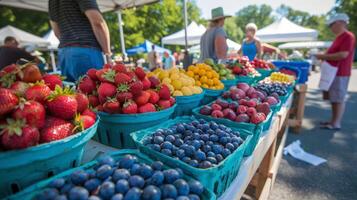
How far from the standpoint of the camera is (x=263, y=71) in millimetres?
3416

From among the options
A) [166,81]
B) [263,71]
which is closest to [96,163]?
[166,81]

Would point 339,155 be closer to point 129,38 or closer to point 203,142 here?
point 203,142

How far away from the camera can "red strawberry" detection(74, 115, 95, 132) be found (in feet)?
2.76

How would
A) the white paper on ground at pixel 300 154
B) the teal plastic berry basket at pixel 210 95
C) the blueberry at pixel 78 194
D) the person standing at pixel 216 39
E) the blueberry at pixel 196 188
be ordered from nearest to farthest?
1. the blueberry at pixel 78 194
2. the blueberry at pixel 196 188
3. the teal plastic berry basket at pixel 210 95
4. the white paper on ground at pixel 300 154
5. the person standing at pixel 216 39

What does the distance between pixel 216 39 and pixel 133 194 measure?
275cm

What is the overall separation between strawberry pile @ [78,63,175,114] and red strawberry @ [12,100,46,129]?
0.37 m

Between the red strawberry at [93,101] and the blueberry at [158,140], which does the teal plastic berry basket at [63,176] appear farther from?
the red strawberry at [93,101]

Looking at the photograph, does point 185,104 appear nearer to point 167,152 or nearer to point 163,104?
point 163,104

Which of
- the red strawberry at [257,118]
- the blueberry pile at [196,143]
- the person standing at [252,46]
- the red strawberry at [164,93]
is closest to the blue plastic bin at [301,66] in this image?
the person standing at [252,46]

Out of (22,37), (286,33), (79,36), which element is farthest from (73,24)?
(286,33)

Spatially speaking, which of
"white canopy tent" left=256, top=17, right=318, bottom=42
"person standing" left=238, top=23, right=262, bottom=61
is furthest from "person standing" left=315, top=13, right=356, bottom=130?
"white canopy tent" left=256, top=17, right=318, bottom=42

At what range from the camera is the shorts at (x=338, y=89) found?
3812mm

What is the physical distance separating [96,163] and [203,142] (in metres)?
0.43

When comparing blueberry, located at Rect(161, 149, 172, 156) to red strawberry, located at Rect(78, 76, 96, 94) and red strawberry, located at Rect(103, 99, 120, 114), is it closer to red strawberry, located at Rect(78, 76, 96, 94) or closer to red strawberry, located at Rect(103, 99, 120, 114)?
red strawberry, located at Rect(103, 99, 120, 114)
